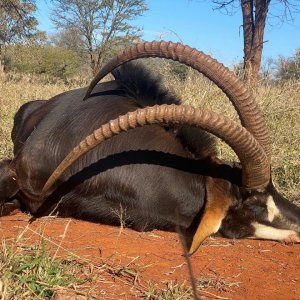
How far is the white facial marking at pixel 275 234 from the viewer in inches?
Result: 146

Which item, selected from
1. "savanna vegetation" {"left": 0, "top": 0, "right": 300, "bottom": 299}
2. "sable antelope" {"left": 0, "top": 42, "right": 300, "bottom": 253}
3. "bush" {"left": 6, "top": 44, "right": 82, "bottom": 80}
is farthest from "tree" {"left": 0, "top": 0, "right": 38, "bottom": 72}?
"sable antelope" {"left": 0, "top": 42, "right": 300, "bottom": 253}

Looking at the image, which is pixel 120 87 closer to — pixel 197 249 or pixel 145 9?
A: pixel 197 249

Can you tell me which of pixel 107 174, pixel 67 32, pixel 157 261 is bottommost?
pixel 157 261

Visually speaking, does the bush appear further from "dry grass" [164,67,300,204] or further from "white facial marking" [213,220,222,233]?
"white facial marking" [213,220,222,233]

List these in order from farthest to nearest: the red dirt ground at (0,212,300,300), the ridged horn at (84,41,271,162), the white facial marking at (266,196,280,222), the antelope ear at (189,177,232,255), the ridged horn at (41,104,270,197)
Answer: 1. the white facial marking at (266,196,280,222)
2. the ridged horn at (84,41,271,162)
3. the antelope ear at (189,177,232,255)
4. the ridged horn at (41,104,270,197)
5. the red dirt ground at (0,212,300,300)

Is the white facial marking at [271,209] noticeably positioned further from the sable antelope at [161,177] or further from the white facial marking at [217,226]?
the white facial marking at [217,226]

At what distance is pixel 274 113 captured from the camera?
6.86 meters

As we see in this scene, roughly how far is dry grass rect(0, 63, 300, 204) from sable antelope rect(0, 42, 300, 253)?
1.46m

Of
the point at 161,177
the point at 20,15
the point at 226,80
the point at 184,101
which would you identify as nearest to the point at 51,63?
the point at 20,15

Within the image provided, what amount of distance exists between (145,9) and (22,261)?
1213 inches

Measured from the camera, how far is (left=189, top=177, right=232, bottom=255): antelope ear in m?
3.35

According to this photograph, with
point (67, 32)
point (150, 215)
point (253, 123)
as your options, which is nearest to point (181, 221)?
point (150, 215)

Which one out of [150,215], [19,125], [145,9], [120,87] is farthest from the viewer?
[145,9]

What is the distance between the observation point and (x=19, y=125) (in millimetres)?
5000
